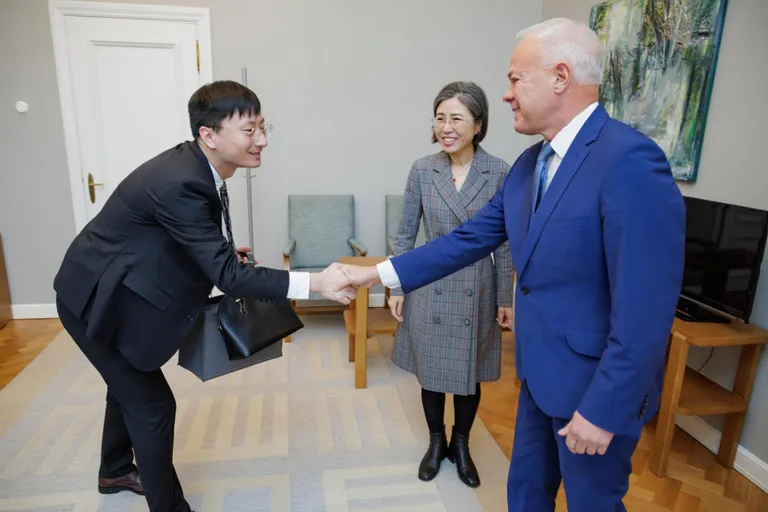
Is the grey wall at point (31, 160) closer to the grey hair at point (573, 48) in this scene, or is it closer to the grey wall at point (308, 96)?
the grey wall at point (308, 96)

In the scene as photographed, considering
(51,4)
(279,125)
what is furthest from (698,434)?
(51,4)

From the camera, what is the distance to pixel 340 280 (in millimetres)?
1810

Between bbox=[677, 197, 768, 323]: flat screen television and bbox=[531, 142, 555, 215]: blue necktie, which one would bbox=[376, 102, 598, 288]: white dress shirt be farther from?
bbox=[677, 197, 768, 323]: flat screen television

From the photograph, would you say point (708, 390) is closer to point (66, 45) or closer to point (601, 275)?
point (601, 275)

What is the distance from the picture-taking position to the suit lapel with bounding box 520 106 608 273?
1124mm

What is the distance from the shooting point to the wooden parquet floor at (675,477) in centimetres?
209

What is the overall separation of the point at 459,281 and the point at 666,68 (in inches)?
73.3

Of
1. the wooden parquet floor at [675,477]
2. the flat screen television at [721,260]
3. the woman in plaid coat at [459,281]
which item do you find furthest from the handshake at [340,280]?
the flat screen television at [721,260]

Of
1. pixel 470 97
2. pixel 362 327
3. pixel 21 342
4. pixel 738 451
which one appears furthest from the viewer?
pixel 21 342

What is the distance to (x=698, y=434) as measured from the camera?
2562mm

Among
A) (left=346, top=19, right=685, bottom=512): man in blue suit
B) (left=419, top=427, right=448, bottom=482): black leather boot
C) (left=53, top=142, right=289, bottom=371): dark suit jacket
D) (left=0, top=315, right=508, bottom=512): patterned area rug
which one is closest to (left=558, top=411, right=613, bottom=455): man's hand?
(left=346, top=19, right=685, bottom=512): man in blue suit

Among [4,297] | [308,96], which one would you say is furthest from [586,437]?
[4,297]

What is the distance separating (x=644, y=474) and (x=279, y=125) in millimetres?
3300

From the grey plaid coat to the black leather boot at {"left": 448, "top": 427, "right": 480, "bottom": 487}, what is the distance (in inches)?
11.9
